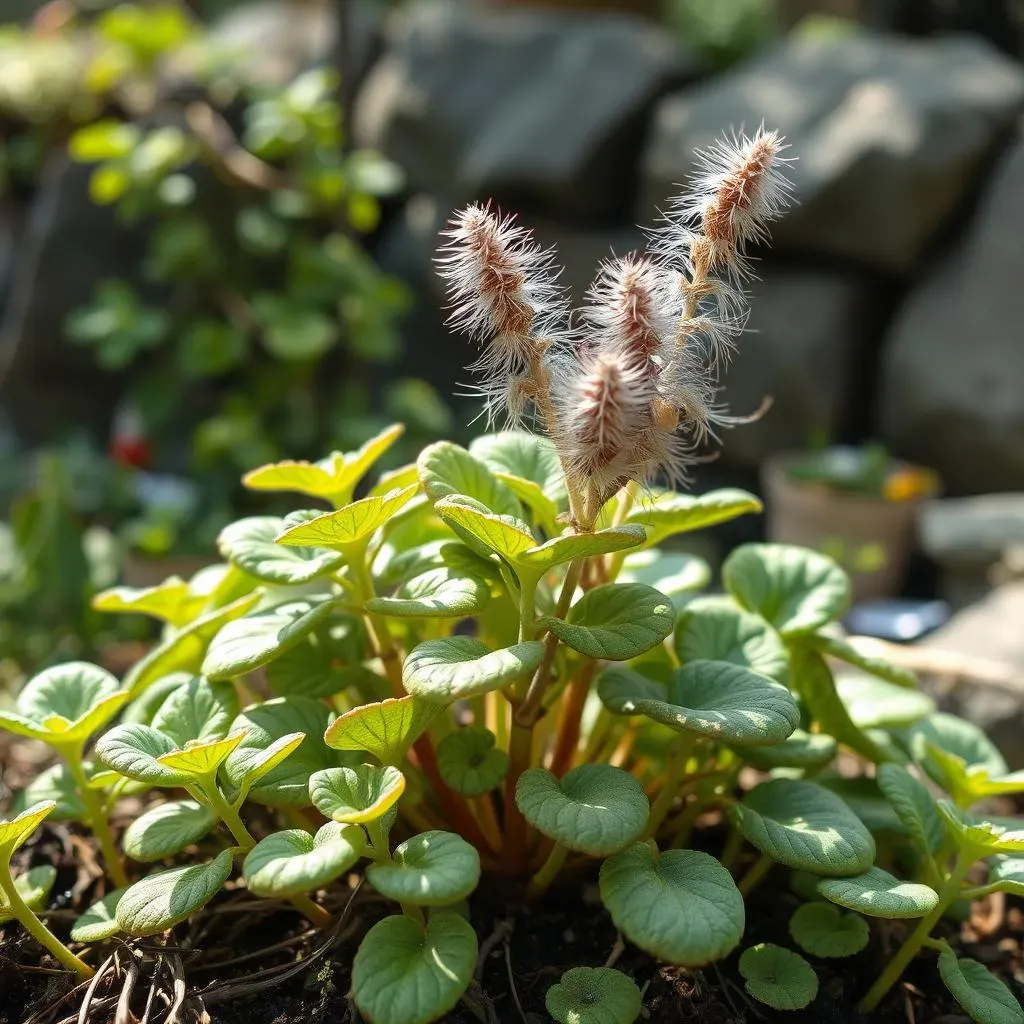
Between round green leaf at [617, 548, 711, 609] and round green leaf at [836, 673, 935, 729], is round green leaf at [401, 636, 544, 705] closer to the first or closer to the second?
round green leaf at [617, 548, 711, 609]

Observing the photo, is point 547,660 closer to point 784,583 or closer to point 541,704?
point 541,704

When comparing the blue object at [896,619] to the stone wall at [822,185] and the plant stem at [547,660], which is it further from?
the plant stem at [547,660]

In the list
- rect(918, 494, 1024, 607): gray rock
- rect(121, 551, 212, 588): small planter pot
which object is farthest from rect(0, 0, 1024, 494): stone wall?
rect(121, 551, 212, 588): small planter pot

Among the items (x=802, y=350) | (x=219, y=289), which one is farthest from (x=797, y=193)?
(x=219, y=289)

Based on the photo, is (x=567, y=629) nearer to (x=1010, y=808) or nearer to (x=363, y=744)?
(x=363, y=744)

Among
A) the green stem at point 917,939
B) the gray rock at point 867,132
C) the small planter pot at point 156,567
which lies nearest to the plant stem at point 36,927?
the green stem at point 917,939
